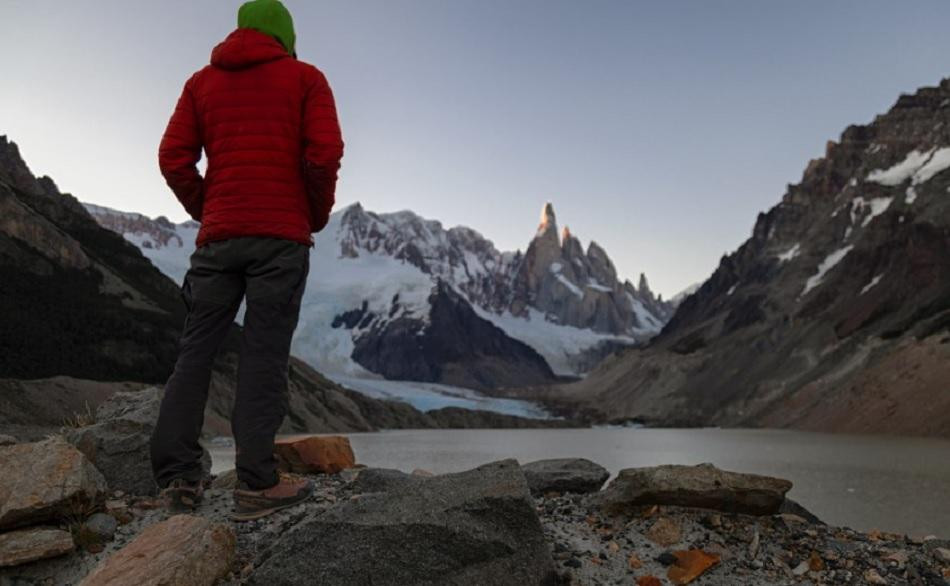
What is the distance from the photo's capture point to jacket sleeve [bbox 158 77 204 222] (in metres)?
5.11

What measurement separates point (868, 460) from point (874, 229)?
6553 centimetres

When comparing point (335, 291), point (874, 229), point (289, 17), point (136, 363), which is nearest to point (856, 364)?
point (874, 229)

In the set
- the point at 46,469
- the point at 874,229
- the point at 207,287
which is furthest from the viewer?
the point at 874,229

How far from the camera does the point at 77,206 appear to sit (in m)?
88.8

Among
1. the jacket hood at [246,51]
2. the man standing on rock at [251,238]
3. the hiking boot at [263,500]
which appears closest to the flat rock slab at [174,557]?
the hiking boot at [263,500]

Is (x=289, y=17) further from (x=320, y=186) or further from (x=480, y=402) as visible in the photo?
(x=480, y=402)

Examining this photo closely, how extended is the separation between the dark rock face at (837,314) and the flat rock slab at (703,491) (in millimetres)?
50920

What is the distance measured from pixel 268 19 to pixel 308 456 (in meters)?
4.79

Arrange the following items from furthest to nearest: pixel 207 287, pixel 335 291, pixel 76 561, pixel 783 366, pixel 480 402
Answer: pixel 335 291 < pixel 480 402 < pixel 783 366 < pixel 207 287 < pixel 76 561

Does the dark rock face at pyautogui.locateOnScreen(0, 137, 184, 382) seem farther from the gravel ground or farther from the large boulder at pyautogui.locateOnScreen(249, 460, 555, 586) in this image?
the large boulder at pyautogui.locateOnScreen(249, 460, 555, 586)

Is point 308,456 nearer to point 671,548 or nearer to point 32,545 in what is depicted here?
point 32,545

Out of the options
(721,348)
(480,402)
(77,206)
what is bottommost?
(480,402)

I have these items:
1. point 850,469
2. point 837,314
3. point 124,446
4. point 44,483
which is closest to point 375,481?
point 124,446

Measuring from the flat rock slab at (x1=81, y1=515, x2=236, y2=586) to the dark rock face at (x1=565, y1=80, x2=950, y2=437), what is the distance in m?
54.3
